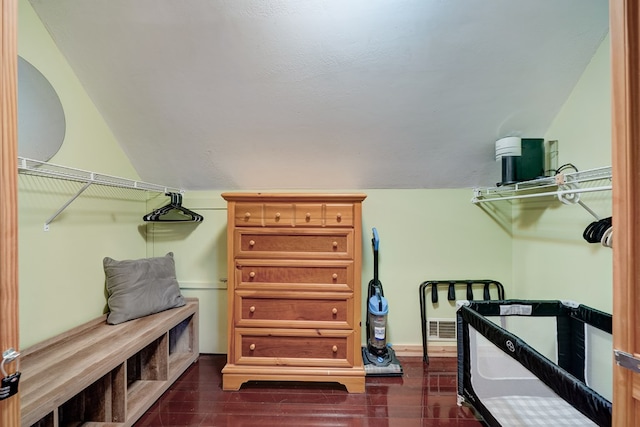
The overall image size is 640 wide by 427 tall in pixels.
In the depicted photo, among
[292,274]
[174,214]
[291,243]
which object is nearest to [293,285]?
[292,274]

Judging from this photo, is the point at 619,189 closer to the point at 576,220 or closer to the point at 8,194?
the point at 576,220

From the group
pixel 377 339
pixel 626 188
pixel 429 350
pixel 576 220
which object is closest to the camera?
pixel 626 188

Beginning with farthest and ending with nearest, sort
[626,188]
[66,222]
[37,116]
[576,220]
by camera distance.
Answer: [576,220]
[66,222]
[37,116]
[626,188]

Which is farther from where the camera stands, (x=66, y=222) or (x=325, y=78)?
(x=325, y=78)

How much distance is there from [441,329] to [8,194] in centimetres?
275

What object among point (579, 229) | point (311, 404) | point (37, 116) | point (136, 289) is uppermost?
point (37, 116)

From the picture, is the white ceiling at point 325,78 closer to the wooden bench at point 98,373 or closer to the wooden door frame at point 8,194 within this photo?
the wooden door frame at point 8,194

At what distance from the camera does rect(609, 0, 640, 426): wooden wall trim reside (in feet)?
2.20

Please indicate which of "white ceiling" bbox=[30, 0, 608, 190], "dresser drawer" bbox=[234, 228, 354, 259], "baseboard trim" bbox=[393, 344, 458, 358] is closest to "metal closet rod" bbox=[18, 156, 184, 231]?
"white ceiling" bbox=[30, 0, 608, 190]

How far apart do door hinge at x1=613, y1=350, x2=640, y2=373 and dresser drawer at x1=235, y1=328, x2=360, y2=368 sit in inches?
53.8

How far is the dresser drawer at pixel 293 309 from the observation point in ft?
6.13

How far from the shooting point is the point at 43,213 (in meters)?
1.49

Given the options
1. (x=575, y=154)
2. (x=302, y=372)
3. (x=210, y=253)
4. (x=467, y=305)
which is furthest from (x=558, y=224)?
(x=210, y=253)

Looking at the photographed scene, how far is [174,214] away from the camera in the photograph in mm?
2406
